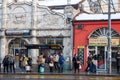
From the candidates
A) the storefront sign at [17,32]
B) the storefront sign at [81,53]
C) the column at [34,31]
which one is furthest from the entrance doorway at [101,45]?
the storefront sign at [17,32]

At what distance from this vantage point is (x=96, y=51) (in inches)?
1686

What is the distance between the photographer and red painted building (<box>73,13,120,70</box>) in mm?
42031

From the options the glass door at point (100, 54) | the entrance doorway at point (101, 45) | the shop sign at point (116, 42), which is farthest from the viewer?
the shop sign at point (116, 42)

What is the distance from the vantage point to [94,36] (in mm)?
43344

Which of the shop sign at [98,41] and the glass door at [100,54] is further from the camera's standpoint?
the shop sign at [98,41]

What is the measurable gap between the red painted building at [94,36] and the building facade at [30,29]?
128 cm

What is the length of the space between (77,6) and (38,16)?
4.92 meters

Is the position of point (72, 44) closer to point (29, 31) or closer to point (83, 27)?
point (83, 27)

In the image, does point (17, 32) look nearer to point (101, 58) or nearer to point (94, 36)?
→ point (94, 36)

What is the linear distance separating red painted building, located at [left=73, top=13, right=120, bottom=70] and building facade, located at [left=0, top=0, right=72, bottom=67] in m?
1.28

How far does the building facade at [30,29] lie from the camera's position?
45.1 m

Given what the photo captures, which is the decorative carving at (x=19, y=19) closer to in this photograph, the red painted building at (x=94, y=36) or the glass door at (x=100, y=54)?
the red painted building at (x=94, y=36)

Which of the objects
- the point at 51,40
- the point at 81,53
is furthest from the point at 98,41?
the point at 51,40

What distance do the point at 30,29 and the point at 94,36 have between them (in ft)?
26.6
